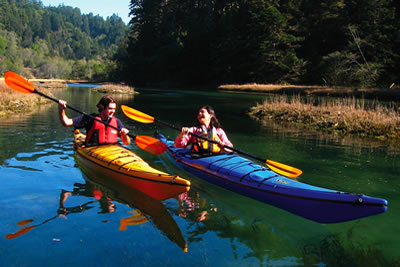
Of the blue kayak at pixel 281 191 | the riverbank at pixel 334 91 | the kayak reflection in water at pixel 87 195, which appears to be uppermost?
the riverbank at pixel 334 91

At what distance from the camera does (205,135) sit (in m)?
6.11

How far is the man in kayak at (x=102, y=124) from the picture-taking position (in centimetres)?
596

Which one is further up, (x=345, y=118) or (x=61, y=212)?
(x=345, y=118)

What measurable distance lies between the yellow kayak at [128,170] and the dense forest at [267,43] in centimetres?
2765

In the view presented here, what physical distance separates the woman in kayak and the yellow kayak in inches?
35.3

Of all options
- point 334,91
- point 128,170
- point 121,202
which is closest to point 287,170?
point 128,170

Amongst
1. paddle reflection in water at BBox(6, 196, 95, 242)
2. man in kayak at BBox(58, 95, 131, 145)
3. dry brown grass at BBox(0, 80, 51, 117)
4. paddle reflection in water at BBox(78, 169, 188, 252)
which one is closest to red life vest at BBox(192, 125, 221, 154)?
man in kayak at BBox(58, 95, 131, 145)

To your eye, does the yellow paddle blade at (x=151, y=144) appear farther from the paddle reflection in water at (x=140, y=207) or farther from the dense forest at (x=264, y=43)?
the dense forest at (x=264, y=43)

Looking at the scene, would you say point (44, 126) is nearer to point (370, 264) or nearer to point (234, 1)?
point (370, 264)

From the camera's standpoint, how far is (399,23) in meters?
33.9

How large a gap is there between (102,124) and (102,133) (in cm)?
18

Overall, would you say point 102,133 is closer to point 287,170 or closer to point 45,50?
point 287,170

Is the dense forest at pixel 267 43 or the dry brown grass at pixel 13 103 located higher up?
the dense forest at pixel 267 43

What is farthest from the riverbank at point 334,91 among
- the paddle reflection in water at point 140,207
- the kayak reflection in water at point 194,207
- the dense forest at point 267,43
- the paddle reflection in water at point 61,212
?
the paddle reflection in water at point 61,212
